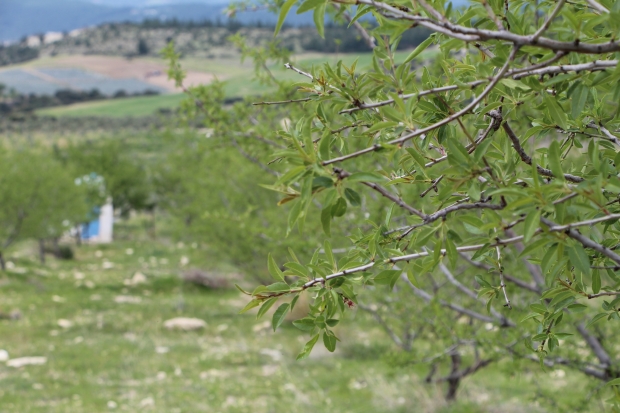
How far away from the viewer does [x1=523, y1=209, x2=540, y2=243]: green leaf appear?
1.15 meters

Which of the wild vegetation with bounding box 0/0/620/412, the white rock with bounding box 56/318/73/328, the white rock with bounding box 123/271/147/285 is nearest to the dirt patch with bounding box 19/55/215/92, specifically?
the wild vegetation with bounding box 0/0/620/412

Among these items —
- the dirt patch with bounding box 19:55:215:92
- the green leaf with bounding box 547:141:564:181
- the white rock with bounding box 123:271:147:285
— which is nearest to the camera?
the green leaf with bounding box 547:141:564:181

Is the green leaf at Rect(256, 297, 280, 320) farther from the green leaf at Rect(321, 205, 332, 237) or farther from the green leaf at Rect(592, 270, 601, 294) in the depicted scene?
the green leaf at Rect(592, 270, 601, 294)

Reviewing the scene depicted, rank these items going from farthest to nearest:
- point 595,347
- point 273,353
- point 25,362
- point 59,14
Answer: point 59,14, point 273,353, point 25,362, point 595,347

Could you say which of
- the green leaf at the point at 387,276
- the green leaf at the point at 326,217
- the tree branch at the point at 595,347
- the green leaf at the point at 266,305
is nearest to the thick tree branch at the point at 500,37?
the green leaf at the point at 326,217

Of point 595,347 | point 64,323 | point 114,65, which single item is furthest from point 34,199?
point 114,65

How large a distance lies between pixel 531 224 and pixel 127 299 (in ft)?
64.7

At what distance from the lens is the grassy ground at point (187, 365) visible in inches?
351

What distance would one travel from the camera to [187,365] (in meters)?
12.4

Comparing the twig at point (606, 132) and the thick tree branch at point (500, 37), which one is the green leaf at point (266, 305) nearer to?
the thick tree branch at point (500, 37)

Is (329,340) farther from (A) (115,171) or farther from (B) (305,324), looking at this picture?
(A) (115,171)

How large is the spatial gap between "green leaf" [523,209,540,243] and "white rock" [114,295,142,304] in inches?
751

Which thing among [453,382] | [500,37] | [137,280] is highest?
[500,37]

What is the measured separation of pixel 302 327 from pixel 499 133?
77 cm
